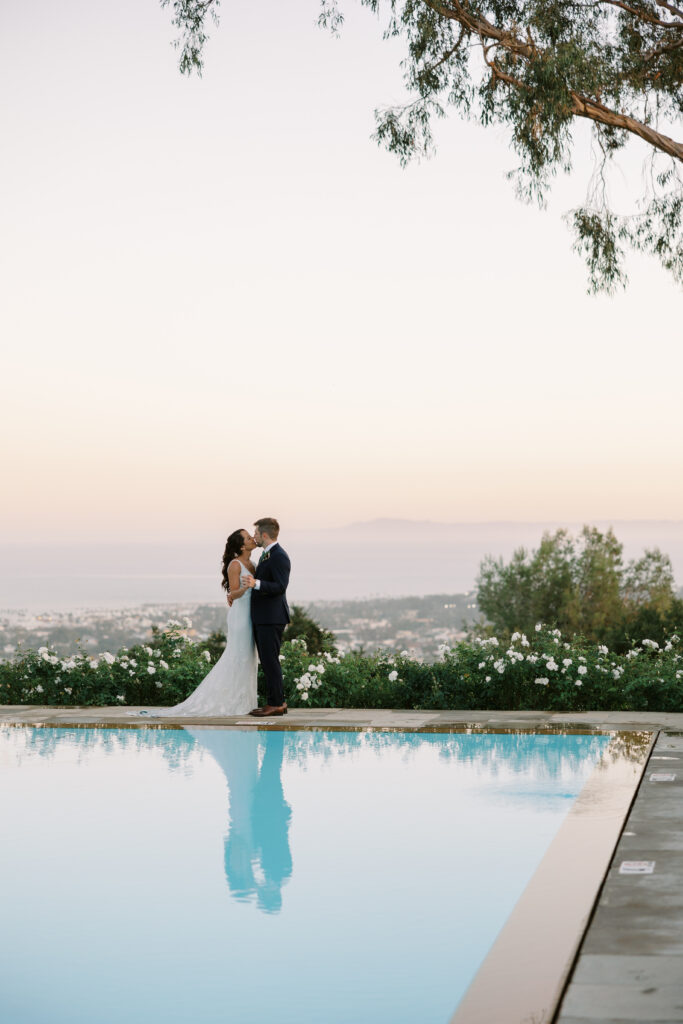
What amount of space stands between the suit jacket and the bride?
0.84 ft

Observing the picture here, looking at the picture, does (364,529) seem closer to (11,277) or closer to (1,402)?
(1,402)

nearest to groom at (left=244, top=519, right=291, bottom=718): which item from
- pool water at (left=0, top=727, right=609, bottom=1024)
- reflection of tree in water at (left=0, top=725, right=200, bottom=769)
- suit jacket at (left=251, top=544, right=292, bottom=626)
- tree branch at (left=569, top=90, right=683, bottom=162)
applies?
suit jacket at (left=251, top=544, right=292, bottom=626)

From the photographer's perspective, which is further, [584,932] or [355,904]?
[355,904]

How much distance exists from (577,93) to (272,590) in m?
5.90

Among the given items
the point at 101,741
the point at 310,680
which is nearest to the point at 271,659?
the point at 310,680

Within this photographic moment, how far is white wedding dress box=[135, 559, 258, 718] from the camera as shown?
38.1ft

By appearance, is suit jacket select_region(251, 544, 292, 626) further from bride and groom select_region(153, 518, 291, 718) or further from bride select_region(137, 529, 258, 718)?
bride select_region(137, 529, 258, 718)

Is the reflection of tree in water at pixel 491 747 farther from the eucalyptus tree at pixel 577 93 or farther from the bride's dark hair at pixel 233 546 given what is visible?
the eucalyptus tree at pixel 577 93

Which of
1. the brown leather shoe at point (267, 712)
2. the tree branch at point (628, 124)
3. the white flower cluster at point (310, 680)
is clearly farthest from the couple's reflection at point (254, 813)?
the tree branch at point (628, 124)

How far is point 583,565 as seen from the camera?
7775 centimetres

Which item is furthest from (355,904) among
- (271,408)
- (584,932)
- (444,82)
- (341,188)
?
(271,408)

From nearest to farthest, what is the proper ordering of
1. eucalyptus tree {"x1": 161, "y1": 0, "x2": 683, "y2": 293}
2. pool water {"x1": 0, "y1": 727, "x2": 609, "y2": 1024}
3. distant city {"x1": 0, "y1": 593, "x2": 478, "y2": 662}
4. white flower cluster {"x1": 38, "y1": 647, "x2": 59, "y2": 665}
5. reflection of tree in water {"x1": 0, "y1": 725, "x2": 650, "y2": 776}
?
pool water {"x1": 0, "y1": 727, "x2": 609, "y2": 1024}, reflection of tree in water {"x1": 0, "y1": 725, "x2": 650, "y2": 776}, eucalyptus tree {"x1": 161, "y1": 0, "x2": 683, "y2": 293}, white flower cluster {"x1": 38, "y1": 647, "x2": 59, "y2": 665}, distant city {"x1": 0, "y1": 593, "x2": 478, "y2": 662}

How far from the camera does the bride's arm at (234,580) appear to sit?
1154cm

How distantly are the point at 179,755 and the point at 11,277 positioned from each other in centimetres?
1518
